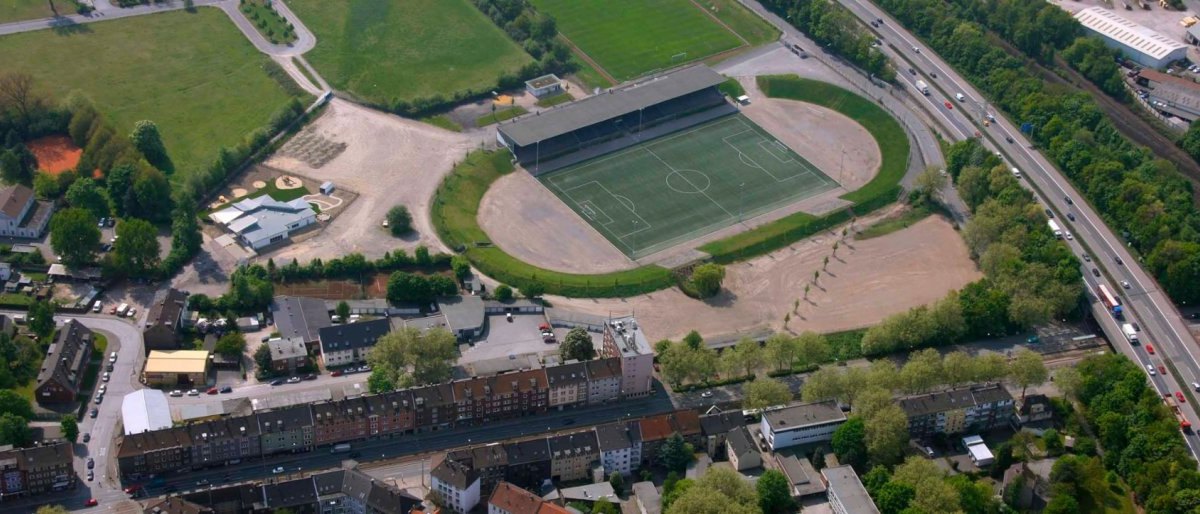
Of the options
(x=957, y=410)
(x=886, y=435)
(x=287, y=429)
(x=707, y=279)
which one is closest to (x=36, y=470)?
(x=287, y=429)

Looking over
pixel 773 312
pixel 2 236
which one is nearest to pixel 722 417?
pixel 773 312

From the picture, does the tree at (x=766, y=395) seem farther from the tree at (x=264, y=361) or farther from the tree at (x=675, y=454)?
the tree at (x=264, y=361)

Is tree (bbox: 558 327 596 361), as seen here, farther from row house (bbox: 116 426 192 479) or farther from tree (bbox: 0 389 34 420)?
tree (bbox: 0 389 34 420)

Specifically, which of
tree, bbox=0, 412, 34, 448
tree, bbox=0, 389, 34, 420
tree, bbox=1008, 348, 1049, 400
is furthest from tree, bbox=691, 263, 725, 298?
tree, bbox=0, 412, 34, 448

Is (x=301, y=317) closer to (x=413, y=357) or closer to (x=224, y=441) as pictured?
(x=413, y=357)

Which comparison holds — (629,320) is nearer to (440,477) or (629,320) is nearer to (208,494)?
(440,477)

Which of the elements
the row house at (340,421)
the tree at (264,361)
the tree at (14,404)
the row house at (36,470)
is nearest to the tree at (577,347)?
the row house at (340,421)
